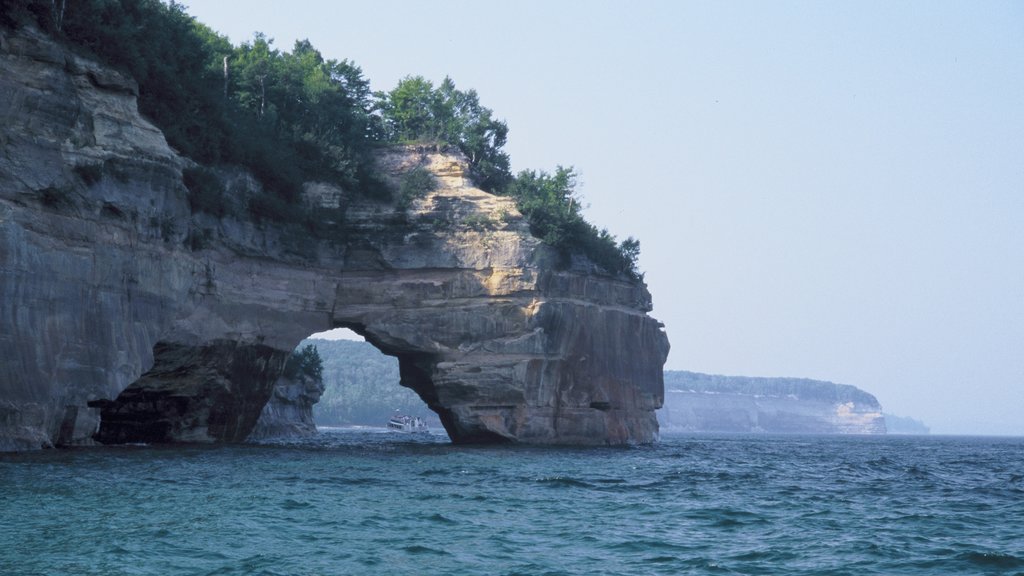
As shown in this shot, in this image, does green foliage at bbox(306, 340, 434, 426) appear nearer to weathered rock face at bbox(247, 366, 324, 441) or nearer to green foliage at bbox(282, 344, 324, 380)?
green foliage at bbox(282, 344, 324, 380)

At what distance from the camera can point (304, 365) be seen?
64750mm

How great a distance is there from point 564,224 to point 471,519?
28.1 metres

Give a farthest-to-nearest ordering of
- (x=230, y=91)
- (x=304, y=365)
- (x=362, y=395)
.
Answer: (x=362, y=395)
(x=304, y=365)
(x=230, y=91)

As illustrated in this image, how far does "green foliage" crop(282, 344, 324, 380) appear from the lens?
62.2 m

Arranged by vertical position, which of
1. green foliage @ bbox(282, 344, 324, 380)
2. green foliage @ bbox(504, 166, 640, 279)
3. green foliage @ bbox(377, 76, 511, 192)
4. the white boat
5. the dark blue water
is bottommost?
the dark blue water

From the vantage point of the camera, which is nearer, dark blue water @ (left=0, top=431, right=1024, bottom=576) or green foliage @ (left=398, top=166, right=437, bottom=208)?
dark blue water @ (left=0, top=431, right=1024, bottom=576)

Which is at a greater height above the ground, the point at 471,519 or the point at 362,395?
the point at 362,395

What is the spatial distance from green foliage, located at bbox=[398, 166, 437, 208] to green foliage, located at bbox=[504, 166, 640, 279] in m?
3.72

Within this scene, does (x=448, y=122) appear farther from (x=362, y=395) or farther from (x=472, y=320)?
(x=362, y=395)

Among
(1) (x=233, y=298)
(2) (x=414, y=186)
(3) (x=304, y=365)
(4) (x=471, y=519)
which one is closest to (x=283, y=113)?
(2) (x=414, y=186)

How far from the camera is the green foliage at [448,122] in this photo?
5578 centimetres

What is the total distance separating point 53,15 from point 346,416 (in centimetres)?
13779

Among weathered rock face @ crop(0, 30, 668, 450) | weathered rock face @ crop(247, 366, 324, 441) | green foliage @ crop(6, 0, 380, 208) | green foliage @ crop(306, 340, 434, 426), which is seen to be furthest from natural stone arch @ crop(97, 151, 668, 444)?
green foliage @ crop(306, 340, 434, 426)

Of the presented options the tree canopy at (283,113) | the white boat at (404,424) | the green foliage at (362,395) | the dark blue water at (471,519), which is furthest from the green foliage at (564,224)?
the green foliage at (362,395)
